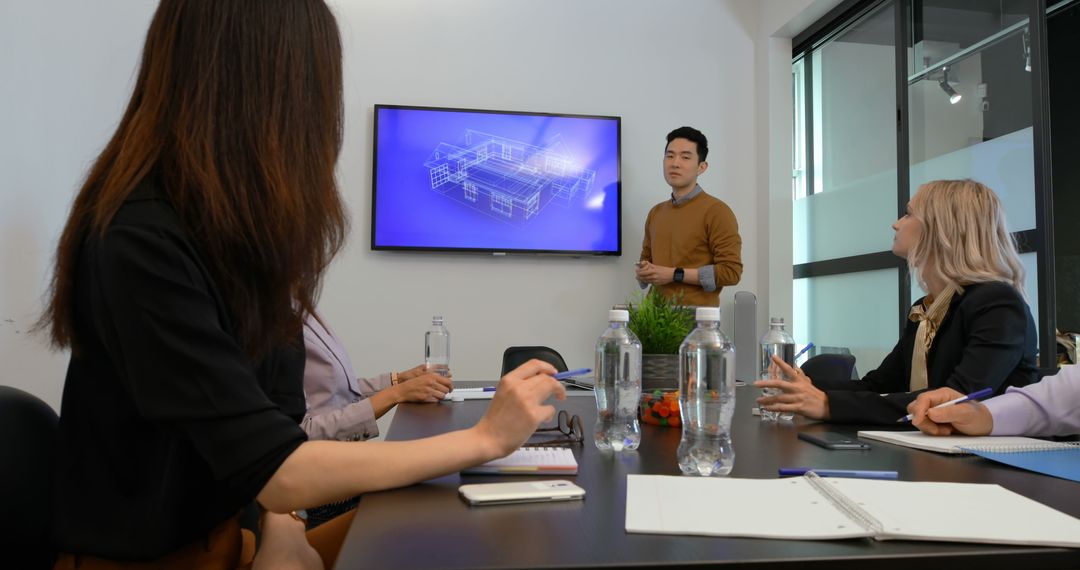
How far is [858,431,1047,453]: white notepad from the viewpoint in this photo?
1274 millimetres

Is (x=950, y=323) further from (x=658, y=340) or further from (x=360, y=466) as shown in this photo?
(x=360, y=466)

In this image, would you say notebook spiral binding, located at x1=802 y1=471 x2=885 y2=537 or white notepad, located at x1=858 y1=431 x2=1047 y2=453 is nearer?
notebook spiral binding, located at x1=802 y1=471 x2=885 y2=537

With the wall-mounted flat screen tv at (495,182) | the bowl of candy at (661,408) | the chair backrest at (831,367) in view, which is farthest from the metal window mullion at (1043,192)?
the bowl of candy at (661,408)

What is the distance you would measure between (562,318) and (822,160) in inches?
77.5

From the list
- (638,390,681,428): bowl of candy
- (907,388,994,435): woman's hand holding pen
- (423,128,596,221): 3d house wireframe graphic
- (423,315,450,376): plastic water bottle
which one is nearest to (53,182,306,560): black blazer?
(638,390,681,428): bowl of candy

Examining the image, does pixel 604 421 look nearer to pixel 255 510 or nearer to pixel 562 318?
pixel 255 510

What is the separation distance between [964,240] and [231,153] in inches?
73.1

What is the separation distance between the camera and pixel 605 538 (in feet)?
2.46

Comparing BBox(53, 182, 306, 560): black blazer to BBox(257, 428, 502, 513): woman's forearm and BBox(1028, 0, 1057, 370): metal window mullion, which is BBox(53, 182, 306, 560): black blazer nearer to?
BBox(257, 428, 502, 513): woman's forearm

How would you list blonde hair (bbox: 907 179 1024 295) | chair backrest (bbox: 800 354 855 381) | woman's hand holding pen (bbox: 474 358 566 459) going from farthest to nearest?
1. chair backrest (bbox: 800 354 855 381)
2. blonde hair (bbox: 907 179 1024 295)
3. woman's hand holding pen (bbox: 474 358 566 459)

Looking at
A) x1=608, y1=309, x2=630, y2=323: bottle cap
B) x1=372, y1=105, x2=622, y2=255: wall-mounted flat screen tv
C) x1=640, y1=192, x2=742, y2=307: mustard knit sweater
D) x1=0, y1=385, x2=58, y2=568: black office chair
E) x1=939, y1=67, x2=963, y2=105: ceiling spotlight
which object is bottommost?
x1=0, y1=385, x2=58, y2=568: black office chair

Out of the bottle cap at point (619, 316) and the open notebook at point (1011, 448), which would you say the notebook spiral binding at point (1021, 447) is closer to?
the open notebook at point (1011, 448)

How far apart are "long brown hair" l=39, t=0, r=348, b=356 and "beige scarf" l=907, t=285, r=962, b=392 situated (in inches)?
65.8

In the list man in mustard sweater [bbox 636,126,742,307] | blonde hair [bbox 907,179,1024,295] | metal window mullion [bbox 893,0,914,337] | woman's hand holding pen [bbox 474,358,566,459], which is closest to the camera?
woman's hand holding pen [bbox 474,358,566,459]
